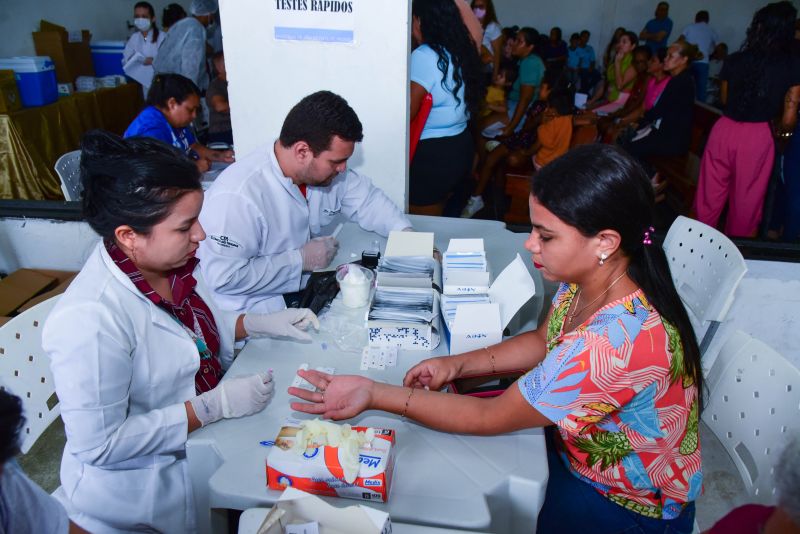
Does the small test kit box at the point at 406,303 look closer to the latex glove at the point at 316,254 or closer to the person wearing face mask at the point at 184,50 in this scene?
the latex glove at the point at 316,254

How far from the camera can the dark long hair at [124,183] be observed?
1.16 m

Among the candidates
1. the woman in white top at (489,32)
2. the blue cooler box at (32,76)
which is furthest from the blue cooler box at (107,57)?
the woman in white top at (489,32)

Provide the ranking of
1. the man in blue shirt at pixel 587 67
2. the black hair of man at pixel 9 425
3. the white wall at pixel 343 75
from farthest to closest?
the man in blue shirt at pixel 587 67, the white wall at pixel 343 75, the black hair of man at pixel 9 425

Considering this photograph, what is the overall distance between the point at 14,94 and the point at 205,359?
154 inches

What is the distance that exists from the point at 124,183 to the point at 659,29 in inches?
325

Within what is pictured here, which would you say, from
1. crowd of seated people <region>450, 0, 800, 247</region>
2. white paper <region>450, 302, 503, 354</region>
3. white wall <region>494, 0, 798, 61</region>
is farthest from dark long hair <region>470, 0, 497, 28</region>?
white paper <region>450, 302, 503, 354</region>

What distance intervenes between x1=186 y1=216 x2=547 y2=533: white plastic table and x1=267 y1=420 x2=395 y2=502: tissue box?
3cm

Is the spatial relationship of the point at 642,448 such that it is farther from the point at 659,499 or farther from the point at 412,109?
the point at 412,109

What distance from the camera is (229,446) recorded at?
3.90ft

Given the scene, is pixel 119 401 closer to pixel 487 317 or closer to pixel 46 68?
pixel 487 317

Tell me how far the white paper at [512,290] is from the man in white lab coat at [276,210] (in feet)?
2.15

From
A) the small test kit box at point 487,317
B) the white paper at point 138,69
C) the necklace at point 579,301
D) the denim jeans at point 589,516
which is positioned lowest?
the denim jeans at point 589,516

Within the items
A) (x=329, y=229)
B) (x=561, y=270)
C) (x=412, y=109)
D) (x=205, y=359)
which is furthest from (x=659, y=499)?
(x=412, y=109)

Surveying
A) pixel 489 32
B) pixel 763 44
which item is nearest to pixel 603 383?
pixel 763 44
